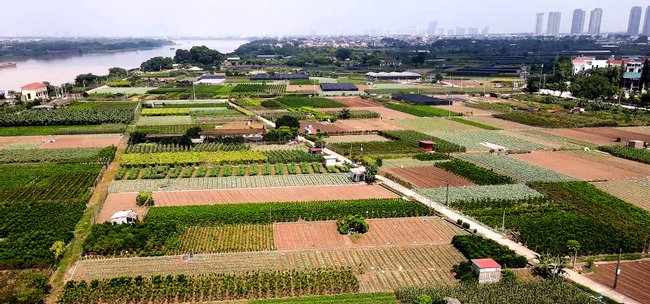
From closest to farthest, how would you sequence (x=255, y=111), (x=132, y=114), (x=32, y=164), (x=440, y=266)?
(x=440, y=266) → (x=32, y=164) → (x=132, y=114) → (x=255, y=111)

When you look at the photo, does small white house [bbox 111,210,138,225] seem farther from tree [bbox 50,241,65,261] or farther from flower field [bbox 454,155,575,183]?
flower field [bbox 454,155,575,183]

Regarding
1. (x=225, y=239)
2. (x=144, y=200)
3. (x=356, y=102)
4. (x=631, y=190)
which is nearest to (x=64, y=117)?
(x=144, y=200)

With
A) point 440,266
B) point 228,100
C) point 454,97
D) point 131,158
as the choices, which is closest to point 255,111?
point 228,100

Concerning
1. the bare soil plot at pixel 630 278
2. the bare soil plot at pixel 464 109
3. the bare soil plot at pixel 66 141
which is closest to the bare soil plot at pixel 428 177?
the bare soil plot at pixel 630 278

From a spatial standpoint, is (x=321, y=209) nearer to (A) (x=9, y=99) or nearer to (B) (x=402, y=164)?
(B) (x=402, y=164)

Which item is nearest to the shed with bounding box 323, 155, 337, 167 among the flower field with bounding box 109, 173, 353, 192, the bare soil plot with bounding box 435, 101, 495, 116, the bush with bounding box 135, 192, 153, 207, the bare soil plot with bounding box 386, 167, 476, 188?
the flower field with bounding box 109, 173, 353, 192

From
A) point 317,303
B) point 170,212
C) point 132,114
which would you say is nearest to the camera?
point 317,303

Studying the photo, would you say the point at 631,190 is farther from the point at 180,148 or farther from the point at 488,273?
the point at 180,148
